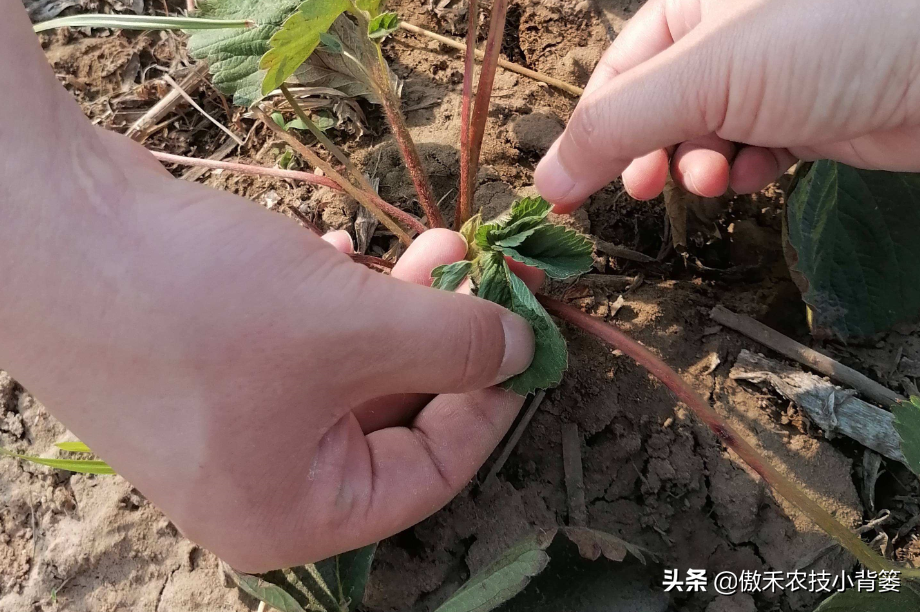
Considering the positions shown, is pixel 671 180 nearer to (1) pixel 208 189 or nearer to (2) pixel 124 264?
(1) pixel 208 189

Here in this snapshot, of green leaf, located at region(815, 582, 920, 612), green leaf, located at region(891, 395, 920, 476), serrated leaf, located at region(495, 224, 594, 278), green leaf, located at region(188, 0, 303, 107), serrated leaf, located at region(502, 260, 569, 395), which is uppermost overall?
green leaf, located at region(188, 0, 303, 107)

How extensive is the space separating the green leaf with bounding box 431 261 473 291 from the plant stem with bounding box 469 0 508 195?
40 centimetres

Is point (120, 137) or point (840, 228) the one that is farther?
point (840, 228)

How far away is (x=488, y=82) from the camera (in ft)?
5.59

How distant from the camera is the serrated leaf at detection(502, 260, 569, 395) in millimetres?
1415

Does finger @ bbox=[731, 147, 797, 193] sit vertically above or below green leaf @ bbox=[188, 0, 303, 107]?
below

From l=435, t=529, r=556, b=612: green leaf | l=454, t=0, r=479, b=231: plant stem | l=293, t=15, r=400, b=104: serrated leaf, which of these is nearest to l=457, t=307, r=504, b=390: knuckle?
l=435, t=529, r=556, b=612: green leaf

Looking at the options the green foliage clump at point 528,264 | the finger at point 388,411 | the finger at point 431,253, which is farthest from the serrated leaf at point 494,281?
the finger at point 388,411

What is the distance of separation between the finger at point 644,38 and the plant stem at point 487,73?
10.0 inches

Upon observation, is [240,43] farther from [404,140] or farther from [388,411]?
[388,411]

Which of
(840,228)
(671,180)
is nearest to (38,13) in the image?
(671,180)

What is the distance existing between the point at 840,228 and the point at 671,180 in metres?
0.53

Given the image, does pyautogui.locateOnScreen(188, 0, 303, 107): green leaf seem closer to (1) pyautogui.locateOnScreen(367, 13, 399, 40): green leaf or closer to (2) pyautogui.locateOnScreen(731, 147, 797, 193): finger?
(1) pyautogui.locateOnScreen(367, 13, 399, 40): green leaf

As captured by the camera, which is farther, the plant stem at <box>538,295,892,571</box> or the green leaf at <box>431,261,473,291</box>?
the green leaf at <box>431,261,473,291</box>
